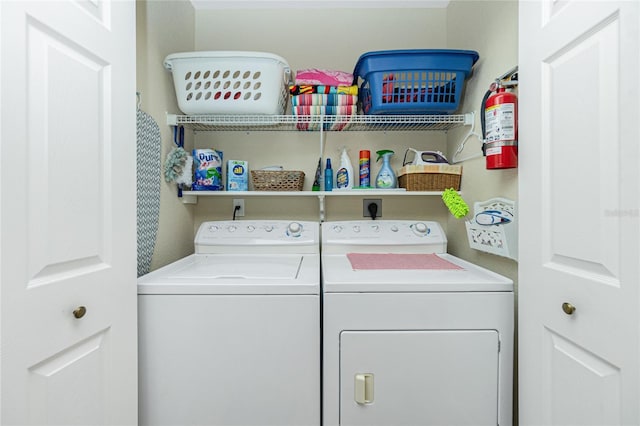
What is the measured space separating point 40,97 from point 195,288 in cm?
74

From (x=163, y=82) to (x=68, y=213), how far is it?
1.12 metres

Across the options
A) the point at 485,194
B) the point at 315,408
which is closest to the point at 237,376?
the point at 315,408

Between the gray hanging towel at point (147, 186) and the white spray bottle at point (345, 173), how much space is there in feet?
3.38

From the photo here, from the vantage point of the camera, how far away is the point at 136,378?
3.68 feet

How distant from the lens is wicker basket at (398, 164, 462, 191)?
1815mm

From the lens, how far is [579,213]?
82 cm

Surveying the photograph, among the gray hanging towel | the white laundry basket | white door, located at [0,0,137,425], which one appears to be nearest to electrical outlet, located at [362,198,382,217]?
the white laundry basket

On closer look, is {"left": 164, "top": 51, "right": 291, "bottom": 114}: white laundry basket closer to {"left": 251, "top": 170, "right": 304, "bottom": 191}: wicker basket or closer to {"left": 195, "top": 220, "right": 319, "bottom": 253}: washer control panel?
{"left": 251, "top": 170, "right": 304, "bottom": 191}: wicker basket

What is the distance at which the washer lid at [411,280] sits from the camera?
117 centimetres

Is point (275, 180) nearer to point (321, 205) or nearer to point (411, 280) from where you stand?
point (321, 205)

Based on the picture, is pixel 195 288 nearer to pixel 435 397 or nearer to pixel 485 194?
pixel 435 397

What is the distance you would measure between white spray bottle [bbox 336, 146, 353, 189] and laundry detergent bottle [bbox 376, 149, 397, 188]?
0.58 ft

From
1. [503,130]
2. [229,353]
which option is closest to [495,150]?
[503,130]

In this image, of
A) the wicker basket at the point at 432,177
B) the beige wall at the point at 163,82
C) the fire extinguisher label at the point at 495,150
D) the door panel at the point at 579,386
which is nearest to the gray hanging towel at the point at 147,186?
the beige wall at the point at 163,82
